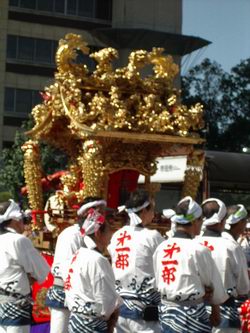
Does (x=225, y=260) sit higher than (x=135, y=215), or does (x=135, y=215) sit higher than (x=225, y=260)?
(x=135, y=215)

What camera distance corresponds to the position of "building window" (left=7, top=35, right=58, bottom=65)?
3291 cm

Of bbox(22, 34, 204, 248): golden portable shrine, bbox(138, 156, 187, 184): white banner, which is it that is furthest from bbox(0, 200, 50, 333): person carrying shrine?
bbox(138, 156, 187, 184): white banner

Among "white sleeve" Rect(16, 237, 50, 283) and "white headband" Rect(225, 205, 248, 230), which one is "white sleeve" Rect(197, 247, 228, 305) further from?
"white sleeve" Rect(16, 237, 50, 283)

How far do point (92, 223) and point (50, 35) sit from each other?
28823mm

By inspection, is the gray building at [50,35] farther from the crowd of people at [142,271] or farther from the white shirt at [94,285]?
the white shirt at [94,285]

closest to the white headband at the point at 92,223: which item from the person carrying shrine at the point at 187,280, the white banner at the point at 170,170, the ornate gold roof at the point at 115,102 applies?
the person carrying shrine at the point at 187,280

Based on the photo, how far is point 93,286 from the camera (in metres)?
5.14

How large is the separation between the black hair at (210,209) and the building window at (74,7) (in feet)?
94.2

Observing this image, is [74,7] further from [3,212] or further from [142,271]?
[142,271]

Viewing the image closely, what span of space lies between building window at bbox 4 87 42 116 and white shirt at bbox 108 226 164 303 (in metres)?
26.5

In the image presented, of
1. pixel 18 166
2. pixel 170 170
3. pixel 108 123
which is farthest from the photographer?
pixel 18 166

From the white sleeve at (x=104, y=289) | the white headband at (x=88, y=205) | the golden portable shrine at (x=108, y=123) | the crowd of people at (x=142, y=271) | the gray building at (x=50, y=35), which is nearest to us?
the white sleeve at (x=104, y=289)

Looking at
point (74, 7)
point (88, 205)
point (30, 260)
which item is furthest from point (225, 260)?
point (74, 7)

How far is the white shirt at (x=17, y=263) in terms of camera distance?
6.02 metres
